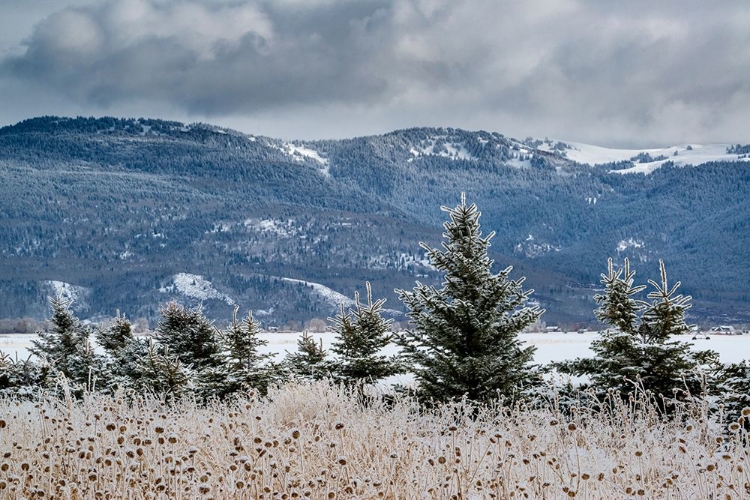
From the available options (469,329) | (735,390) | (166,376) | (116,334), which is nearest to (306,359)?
(166,376)

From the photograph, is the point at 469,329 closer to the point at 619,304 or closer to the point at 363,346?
the point at 619,304

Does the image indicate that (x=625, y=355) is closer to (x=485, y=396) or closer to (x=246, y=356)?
(x=485, y=396)

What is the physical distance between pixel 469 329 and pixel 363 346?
4.02 metres

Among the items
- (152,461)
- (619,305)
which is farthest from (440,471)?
(619,305)

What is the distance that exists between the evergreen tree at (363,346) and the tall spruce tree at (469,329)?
268 cm

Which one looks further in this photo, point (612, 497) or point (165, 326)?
point (165, 326)

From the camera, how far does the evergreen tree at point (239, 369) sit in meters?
17.8

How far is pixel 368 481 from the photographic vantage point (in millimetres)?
5793

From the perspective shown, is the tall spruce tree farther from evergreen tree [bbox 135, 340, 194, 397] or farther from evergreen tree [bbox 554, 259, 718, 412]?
evergreen tree [bbox 135, 340, 194, 397]

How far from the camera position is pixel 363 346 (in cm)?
1777

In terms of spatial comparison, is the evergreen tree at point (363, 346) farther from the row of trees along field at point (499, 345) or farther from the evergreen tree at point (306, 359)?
the row of trees along field at point (499, 345)

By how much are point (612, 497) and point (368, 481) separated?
1676 millimetres

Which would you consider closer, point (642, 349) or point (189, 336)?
point (642, 349)

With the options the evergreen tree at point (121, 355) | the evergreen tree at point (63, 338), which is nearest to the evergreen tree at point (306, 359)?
the evergreen tree at point (121, 355)
